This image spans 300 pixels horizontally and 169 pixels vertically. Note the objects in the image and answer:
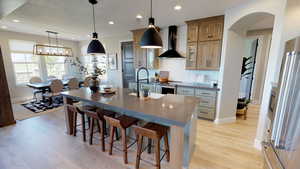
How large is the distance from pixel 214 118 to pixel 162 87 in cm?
164

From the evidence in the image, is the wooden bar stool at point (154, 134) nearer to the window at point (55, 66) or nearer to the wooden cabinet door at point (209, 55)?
the wooden cabinet door at point (209, 55)

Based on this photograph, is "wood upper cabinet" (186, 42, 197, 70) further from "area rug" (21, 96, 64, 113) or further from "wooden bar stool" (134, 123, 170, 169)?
"area rug" (21, 96, 64, 113)

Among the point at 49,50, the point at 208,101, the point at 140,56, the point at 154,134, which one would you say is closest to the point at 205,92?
the point at 208,101

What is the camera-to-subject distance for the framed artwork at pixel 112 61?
Answer: 5.83 metres

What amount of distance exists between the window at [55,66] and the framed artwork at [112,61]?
8.29 feet

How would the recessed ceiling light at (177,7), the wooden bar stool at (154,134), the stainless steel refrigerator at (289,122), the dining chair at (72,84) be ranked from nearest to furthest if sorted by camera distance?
the stainless steel refrigerator at (289,122)
the wooden bar stool at (154,134)
the recessed ceiling light at (177,7)
the dining chair at (72,84)

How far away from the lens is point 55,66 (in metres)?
6.21

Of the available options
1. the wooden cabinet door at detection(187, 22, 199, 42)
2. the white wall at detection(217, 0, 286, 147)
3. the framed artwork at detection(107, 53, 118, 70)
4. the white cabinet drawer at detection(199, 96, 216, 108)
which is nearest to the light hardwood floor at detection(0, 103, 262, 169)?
the white wall at detection(217, 0, 286, 147)

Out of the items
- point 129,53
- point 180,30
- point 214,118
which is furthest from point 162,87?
point 129,53

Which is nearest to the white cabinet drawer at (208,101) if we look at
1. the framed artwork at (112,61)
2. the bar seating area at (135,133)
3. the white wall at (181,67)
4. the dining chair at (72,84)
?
the white wall at (181,67)

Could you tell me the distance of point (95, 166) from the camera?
75.4 inches

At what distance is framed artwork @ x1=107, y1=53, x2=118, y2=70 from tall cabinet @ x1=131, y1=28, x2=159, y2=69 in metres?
1.53

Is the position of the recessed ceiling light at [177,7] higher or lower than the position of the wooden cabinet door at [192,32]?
higher

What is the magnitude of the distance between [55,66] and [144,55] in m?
4.76
